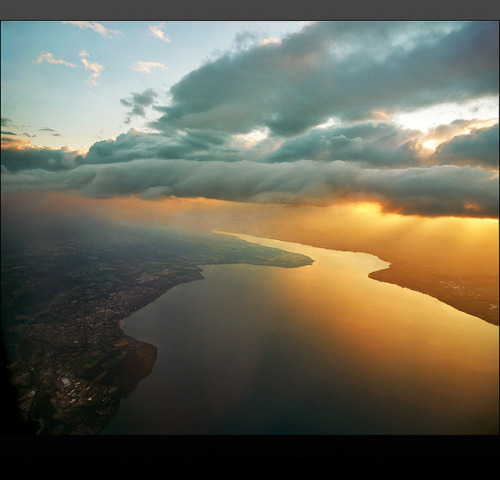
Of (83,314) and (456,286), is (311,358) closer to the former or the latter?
(456,286)

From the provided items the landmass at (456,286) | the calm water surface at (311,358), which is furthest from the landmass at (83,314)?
the landmass at (456,286)

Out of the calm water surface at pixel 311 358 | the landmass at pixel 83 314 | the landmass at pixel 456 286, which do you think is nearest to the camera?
the landmass at pixel 83 314

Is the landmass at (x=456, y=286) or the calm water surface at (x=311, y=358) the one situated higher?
the landmass at (x=456, y=286)

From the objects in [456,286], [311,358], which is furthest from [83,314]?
[456,286]

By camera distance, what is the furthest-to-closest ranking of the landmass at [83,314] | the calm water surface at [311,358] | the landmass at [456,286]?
the landmass at [456,286], the calm water surface at [311,358], the landmass at [83,314]

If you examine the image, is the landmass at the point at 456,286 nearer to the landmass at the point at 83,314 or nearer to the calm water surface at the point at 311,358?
the calm water surface at the point at 311,358
